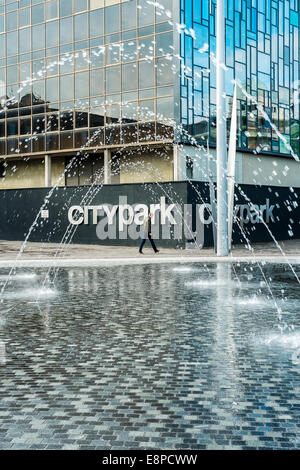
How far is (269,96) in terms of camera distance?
41.6 meters

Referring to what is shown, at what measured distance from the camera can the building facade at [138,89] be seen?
34.9 meters

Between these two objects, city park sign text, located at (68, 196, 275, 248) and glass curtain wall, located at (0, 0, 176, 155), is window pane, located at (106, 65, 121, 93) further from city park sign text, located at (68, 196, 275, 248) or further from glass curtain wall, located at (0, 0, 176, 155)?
city park sign text, located at (68, 196, 275, 248)

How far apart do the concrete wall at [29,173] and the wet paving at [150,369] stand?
29411 millimetres

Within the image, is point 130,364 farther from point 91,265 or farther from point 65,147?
point 65,147

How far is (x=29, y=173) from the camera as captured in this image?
43469 millimetres

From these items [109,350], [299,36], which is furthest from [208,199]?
[109,350]

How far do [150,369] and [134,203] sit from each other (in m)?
25.2

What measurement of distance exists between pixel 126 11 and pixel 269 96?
38.2ft

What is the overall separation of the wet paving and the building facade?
74.0 ft

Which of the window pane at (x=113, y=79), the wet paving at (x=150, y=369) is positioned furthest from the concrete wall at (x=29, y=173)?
the wet paving at (x=150, y=369)

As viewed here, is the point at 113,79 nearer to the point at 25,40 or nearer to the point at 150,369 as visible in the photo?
the point at 25,40

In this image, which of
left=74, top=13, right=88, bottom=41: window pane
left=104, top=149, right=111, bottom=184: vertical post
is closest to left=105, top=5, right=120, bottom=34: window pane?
left=74, top=13, right=88, bottom=41: window pane

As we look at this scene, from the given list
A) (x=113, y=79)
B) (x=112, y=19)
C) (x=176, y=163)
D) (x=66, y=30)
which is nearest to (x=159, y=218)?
(x=176, y=163)

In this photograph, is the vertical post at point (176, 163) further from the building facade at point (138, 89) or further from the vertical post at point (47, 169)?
the vertical post at point (47, 169)
